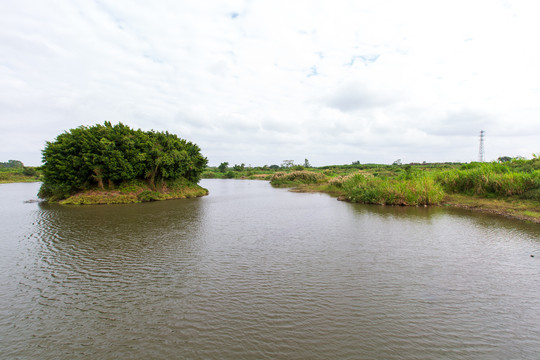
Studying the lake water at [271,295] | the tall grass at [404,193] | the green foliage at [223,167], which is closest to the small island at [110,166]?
the lake water at [271,295]

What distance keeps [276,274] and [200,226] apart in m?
7.97

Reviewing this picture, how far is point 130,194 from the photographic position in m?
25.8

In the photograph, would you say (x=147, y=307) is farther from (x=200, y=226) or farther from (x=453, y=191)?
(x=453, y=191)

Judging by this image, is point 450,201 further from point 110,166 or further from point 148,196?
point 110,166

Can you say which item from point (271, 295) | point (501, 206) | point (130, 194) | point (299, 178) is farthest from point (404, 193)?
point (299, 178)

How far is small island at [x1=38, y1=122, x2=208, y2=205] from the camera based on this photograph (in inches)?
934

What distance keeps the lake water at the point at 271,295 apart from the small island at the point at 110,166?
1231 cm

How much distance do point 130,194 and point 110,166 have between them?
11.2 feet

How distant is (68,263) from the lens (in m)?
8.80

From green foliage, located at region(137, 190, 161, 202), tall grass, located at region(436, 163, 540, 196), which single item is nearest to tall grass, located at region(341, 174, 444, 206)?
tall grass, located at region(436, 163, 540, 196)

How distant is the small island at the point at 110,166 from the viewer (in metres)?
23.7

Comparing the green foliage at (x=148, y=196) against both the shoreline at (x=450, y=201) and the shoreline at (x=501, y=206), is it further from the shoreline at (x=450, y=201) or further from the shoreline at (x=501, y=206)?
the shoreline at (x=501, y=206)

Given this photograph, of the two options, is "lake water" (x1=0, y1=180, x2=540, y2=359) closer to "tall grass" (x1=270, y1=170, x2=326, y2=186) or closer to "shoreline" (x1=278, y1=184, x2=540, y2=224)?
"shoreline" (x1=278, y1=184, x2=540, y2=224)

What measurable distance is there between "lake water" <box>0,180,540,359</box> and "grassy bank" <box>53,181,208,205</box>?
11598 mm
